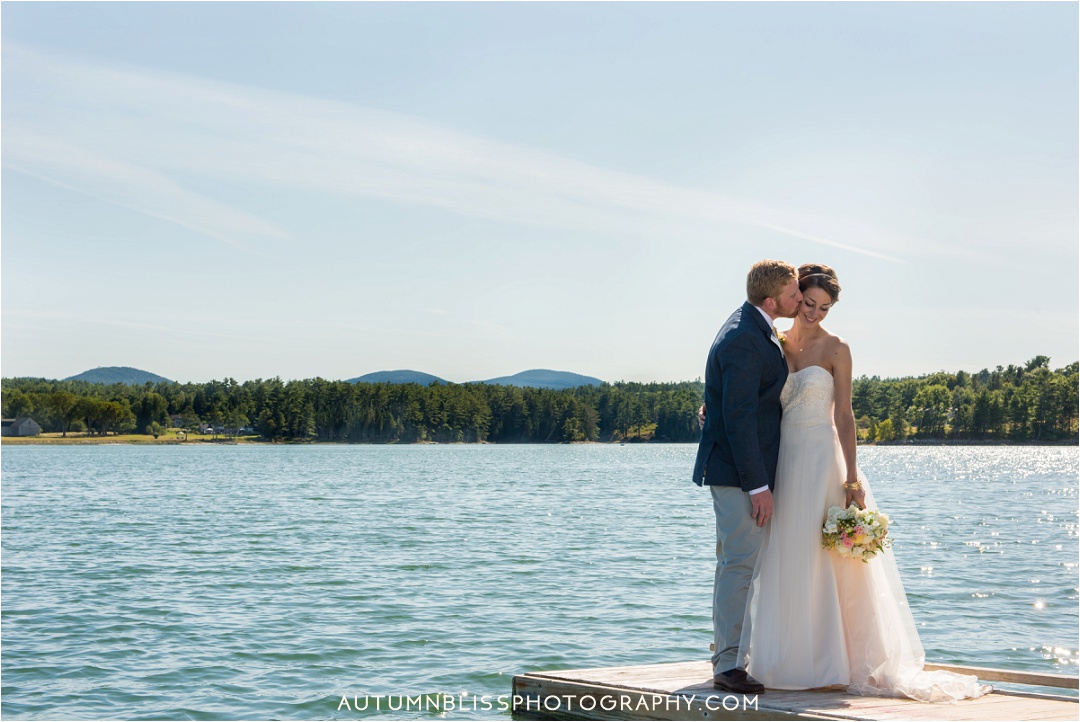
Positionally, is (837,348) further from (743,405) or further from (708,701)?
(708,701)

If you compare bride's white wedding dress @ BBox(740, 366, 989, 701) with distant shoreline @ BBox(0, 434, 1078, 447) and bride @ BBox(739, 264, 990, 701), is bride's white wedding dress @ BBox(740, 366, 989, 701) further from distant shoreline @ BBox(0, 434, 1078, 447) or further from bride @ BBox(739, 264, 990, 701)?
distant shoreline @ BBox(0, 434, 1078, 447)

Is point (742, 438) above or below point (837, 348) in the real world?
below

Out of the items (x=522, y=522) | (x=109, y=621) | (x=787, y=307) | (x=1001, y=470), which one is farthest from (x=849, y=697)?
(x=1001, y=470)

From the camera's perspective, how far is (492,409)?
165 m

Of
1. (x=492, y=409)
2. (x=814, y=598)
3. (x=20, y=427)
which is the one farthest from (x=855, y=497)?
(x=492, y=409)

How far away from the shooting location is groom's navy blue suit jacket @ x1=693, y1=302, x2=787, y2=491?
601 centimetres

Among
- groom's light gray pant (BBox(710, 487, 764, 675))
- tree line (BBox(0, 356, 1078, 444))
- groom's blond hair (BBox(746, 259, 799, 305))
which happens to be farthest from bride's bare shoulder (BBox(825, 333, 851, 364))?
tree line (BBox(0, 356, 1078, 444))

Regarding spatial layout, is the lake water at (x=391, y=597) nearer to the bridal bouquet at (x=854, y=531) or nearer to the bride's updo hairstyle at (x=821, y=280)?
the bridal bouquet at (x=854, y=531)

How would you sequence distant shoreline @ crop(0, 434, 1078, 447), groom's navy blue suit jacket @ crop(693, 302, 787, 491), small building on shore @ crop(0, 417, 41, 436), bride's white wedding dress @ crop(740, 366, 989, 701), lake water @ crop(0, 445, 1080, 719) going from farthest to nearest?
small building on shore @ crop(0, 417, 41, 436) → distant shoreline @ crop(0, 434, 1078, 447) → lake water @ crop(0, 445, 1080, 719) → bride's white wedding dress @ crop(740, 366, 989, 701) → groom's navy blue suit jacket @ crop(693, 302, 787, 491)

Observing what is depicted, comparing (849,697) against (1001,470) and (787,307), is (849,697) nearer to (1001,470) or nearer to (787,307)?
(787,307)

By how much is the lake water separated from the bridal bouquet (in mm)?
4875

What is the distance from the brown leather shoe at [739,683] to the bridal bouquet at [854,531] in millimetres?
929

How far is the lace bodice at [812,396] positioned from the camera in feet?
20.8

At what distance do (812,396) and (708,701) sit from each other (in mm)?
1946
